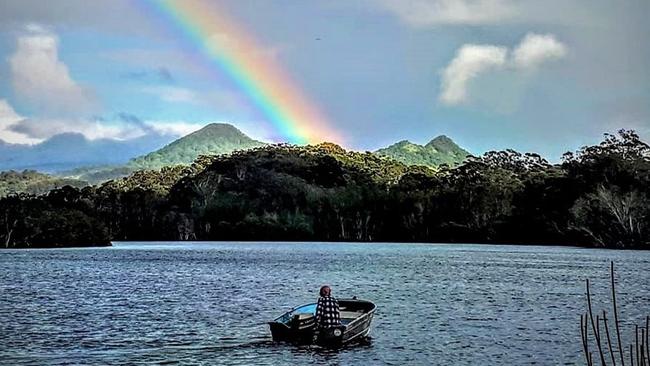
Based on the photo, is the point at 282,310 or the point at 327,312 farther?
the point at 282,310

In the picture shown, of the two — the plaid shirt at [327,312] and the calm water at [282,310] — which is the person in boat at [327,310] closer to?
the plaid shirt at [327,312]

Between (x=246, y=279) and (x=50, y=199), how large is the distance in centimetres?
12778

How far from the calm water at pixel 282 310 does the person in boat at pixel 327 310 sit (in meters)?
1.27

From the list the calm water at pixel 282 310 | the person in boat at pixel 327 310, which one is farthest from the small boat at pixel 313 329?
the calm water at pixel 282 310

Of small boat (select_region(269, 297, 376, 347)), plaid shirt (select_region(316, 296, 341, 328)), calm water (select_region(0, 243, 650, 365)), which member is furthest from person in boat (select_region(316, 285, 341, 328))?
calm water (select_region(0, 243, 650, 365))

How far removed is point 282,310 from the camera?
51750mm

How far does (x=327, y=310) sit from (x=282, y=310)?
1732 centimetres

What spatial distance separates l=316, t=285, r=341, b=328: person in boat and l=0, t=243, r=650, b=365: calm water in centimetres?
127

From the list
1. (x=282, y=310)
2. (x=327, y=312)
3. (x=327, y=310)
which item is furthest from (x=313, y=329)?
(x=282, y=310)

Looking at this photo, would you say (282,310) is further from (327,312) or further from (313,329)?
(327,312)

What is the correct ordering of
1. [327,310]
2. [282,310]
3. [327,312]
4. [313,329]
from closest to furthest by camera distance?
[327,310]
[327,312]
[313,329]
[282,310]

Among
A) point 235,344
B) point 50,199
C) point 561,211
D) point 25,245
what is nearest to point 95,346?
point 235,344

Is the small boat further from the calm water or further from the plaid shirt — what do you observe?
the calm water

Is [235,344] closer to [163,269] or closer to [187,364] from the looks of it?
[187,364]
